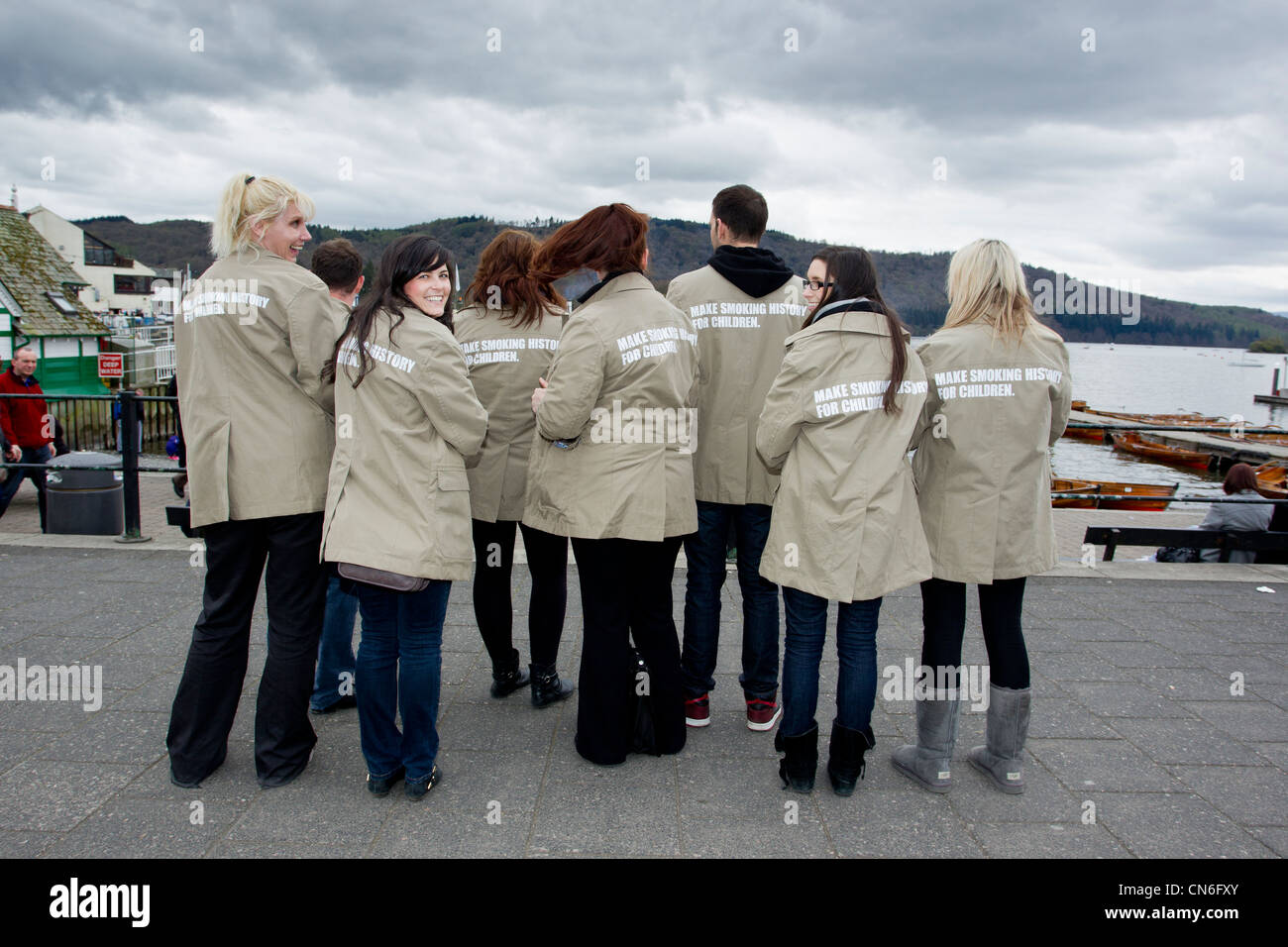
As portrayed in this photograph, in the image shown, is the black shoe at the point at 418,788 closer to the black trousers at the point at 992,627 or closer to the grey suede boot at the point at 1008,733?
the black trousers at the point at 992,627

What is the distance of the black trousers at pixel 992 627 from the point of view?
10.3 feet

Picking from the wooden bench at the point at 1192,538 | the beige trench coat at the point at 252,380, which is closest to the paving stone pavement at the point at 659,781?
the beige trench coat at the point at 252,380

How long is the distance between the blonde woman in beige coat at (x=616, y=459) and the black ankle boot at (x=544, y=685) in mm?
517

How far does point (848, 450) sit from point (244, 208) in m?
2.27

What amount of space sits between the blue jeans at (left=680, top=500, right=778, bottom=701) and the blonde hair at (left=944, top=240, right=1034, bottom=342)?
1.13m

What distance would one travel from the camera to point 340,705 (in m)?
3.73

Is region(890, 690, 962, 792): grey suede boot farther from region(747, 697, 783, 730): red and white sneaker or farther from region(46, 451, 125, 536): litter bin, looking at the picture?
region(46, 451, 125, 536): litter bin

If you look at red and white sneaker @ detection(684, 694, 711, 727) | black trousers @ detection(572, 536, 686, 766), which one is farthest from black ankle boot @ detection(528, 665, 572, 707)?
red and white sneaker @ detection(684, 694, 711, 727)

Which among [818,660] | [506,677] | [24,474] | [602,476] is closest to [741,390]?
[602,476]

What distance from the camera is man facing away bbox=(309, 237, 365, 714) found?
3652 millimetres

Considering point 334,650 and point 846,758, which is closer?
point 846,758

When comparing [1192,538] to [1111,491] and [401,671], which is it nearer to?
[401,671]
